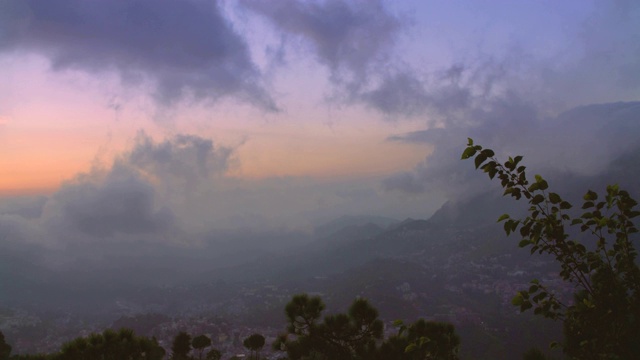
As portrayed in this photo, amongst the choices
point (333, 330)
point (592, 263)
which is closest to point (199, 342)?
point (333, 330)

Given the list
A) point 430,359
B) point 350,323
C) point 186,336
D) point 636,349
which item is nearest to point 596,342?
point 636,349

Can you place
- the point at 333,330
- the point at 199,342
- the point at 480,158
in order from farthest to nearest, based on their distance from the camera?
1. the point at 199,342
2. the point at 333,330
3. the point at 480,158

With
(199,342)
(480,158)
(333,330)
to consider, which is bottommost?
(199,342)

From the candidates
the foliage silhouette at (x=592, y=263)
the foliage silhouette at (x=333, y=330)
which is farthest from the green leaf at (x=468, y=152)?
the foliage silhouette at (x=333, y=330)

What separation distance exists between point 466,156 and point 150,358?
20.7m

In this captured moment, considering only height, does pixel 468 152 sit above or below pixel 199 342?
above

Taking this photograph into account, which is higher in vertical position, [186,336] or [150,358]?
[150,358]

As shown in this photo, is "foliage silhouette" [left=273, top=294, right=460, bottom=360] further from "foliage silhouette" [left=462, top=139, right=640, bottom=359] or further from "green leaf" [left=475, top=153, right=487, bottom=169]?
"green leaf" [left=475, top=153, right=487, bottom=169]

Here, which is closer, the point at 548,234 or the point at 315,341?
the point at 548,234

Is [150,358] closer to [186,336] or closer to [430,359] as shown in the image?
[430,359]

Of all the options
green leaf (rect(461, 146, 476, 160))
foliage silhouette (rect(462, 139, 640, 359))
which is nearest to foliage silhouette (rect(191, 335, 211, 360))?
foliage silhouette (rect(462, 139, 640, 359))

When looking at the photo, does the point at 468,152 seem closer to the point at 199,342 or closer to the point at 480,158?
the point at 480,158

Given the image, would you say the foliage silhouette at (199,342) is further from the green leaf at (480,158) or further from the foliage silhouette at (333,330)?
the green leaf at (480,158)

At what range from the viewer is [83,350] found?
58.0ft
